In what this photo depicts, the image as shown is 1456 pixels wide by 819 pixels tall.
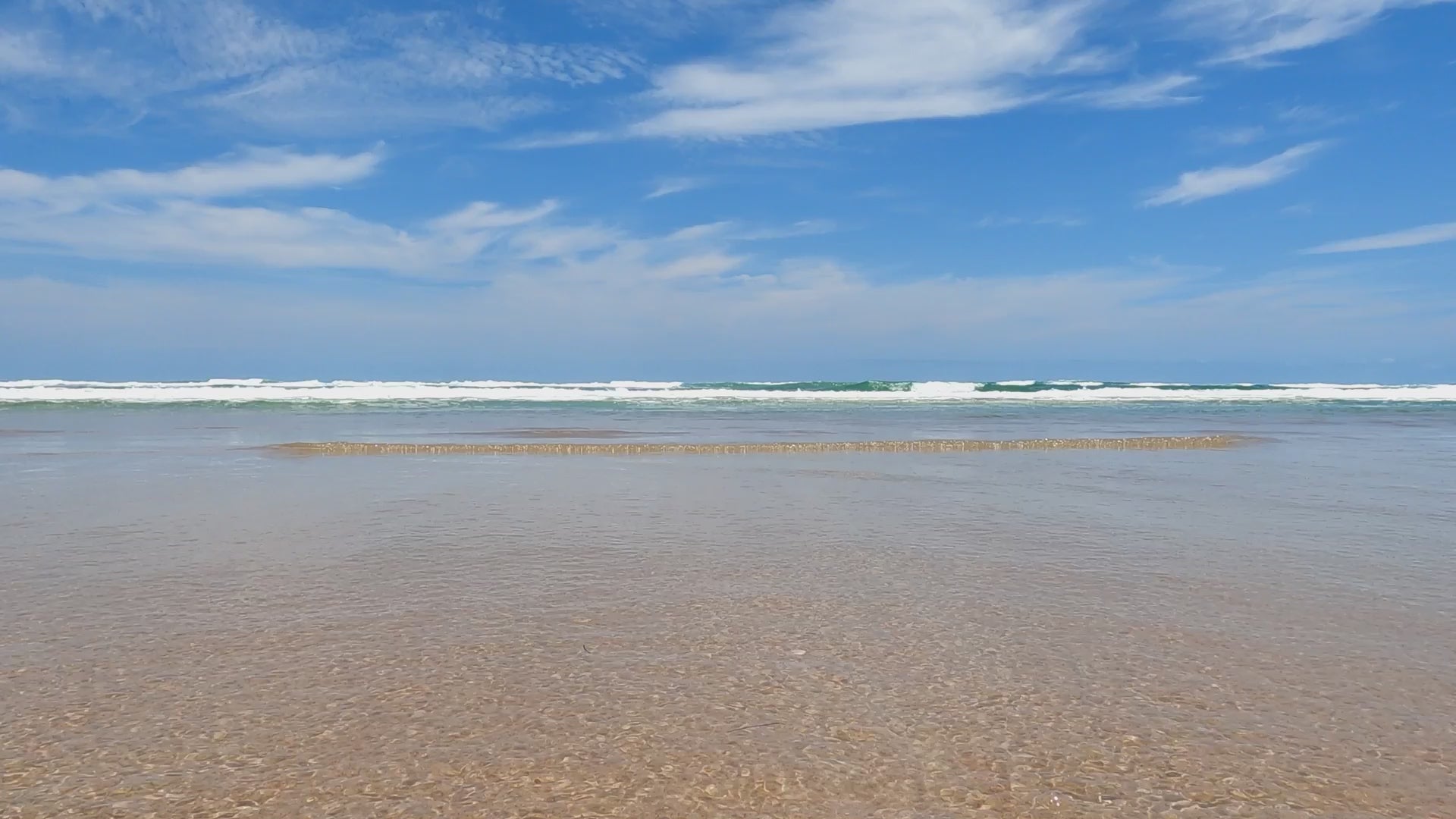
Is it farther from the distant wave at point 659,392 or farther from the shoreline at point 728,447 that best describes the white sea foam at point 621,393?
the shoreline at point 728,447

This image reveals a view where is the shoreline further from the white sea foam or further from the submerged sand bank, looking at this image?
the white sea foam

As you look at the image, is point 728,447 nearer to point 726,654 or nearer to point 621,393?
point 726,654

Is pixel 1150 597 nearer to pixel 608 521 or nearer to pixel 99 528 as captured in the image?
pixel 608 521

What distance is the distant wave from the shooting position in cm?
3900

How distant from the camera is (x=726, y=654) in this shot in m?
4.13

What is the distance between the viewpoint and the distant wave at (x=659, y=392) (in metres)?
39.0

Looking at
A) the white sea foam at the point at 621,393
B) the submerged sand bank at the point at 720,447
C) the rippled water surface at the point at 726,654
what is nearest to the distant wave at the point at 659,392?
the white sea foam at the point at 621,393

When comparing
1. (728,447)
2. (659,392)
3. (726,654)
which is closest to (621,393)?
(659,392)

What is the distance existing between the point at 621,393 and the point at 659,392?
7.90 ft

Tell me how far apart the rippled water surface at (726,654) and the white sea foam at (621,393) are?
32.7 metres

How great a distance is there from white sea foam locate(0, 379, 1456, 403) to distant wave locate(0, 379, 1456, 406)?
5 cm

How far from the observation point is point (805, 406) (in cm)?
3572

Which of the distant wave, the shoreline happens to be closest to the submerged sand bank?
the shoreline

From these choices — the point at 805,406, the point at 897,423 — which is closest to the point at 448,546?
the point at 897,423
